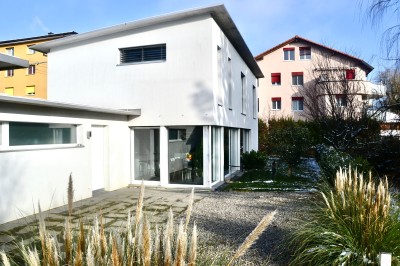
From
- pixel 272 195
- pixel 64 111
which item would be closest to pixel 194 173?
pixel 272 195

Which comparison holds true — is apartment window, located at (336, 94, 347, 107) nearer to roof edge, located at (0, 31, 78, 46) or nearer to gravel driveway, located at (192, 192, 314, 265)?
gravel driveway, located at (192, 192, 314, 265)

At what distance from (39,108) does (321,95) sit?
14.9 m

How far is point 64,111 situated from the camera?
9258 millimetres

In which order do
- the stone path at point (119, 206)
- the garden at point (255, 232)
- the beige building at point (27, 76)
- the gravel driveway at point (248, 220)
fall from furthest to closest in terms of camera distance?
the beige building at point (27, 76) → the stone path at point (119, 206) → the gravel driveway at point (248, 220) → the garden at point (255, 232)

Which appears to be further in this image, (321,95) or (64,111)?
(321,95)

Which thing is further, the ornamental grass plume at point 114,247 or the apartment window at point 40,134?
the apartment window at point 40,134

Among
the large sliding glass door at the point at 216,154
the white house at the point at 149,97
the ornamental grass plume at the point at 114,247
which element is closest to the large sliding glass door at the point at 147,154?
the white house at the point at 149,97

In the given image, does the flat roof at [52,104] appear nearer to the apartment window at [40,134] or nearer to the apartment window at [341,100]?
the apartment window at [40,134]

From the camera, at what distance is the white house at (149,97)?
11.1 metres

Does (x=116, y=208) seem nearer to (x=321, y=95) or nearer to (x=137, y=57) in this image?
(x=137, y=57)

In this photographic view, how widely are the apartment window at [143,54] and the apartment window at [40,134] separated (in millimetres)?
3989

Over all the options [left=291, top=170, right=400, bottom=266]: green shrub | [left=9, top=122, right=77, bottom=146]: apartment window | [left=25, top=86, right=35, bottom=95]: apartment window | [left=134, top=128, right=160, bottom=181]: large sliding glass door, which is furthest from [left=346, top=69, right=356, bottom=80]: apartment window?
[left=25, top=86, right=35, bottom=95]: apartment window

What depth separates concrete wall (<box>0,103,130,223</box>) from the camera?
291 inches

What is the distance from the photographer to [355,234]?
390 cm
